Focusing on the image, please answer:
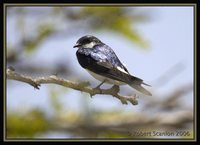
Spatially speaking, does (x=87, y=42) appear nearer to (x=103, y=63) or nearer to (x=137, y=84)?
(x=103, y=63)

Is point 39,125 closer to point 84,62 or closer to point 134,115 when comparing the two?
point 134,115

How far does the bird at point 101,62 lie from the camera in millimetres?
1063

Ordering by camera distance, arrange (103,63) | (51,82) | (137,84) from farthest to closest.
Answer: (103,63) < (137,84) < (51,82)

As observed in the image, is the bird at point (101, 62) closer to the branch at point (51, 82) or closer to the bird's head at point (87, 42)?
the bird's head at point (87, 42)

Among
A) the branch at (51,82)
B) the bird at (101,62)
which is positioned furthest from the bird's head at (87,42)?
the branch at (51,82)

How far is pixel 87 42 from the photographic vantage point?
49.2 inches

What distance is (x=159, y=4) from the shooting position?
3.84 feet

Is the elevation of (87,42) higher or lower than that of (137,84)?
higher

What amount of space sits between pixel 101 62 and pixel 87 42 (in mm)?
77

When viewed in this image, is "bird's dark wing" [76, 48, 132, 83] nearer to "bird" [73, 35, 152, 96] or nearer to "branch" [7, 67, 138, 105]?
"bird" [73, 35, 152, 96]

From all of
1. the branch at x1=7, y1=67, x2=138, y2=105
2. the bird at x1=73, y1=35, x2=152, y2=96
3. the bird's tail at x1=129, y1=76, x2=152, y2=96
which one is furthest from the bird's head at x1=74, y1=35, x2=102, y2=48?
→ the branch at x1=7, y1=67, x2=138, y2=105

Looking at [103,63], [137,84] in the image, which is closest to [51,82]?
[137,84]

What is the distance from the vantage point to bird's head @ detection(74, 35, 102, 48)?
3.97ft

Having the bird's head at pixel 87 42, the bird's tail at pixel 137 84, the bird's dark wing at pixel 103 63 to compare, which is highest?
the bird's head at pixel 87 42
